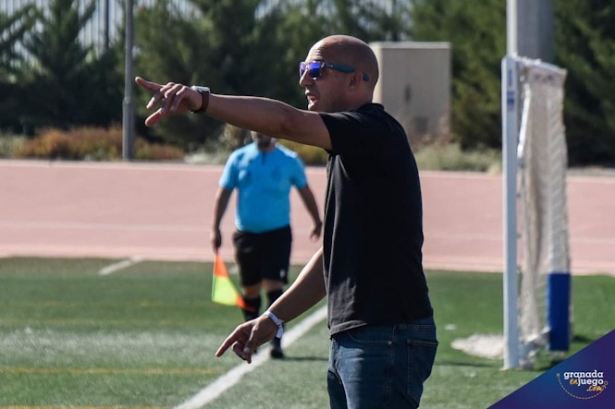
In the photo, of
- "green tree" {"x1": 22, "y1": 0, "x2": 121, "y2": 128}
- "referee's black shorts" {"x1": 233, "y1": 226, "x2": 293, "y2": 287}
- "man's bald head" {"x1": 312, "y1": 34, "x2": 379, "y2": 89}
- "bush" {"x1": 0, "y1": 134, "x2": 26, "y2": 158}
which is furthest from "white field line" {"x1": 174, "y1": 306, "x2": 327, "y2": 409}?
"green tree" {"x1": 22, "y1": 0, "x2": 121, "y2": 128}

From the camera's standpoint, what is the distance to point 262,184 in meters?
10.3

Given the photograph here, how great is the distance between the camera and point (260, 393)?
845cm

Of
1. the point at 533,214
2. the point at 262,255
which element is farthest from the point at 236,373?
the point at 533,214

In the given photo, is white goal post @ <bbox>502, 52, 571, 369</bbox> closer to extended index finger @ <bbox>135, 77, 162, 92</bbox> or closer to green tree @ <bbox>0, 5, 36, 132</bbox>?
extended index finger @ <bbox>135, 77, 162, 92</bbox>

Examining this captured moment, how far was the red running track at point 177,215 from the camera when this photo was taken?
59.8 ft

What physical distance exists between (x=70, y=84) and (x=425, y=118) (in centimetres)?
907

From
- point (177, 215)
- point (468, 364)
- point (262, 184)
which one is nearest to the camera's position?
point (468, 364)

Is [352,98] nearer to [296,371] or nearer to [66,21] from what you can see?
[296,371]

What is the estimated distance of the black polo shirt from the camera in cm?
421

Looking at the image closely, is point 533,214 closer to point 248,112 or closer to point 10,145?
point 248,112

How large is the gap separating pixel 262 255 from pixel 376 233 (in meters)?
5.94

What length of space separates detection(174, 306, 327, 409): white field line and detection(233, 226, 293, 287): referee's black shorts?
0.59m

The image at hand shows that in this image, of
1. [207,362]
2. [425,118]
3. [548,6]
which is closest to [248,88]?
[425,118]

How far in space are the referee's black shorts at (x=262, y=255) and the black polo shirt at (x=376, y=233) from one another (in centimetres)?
575
